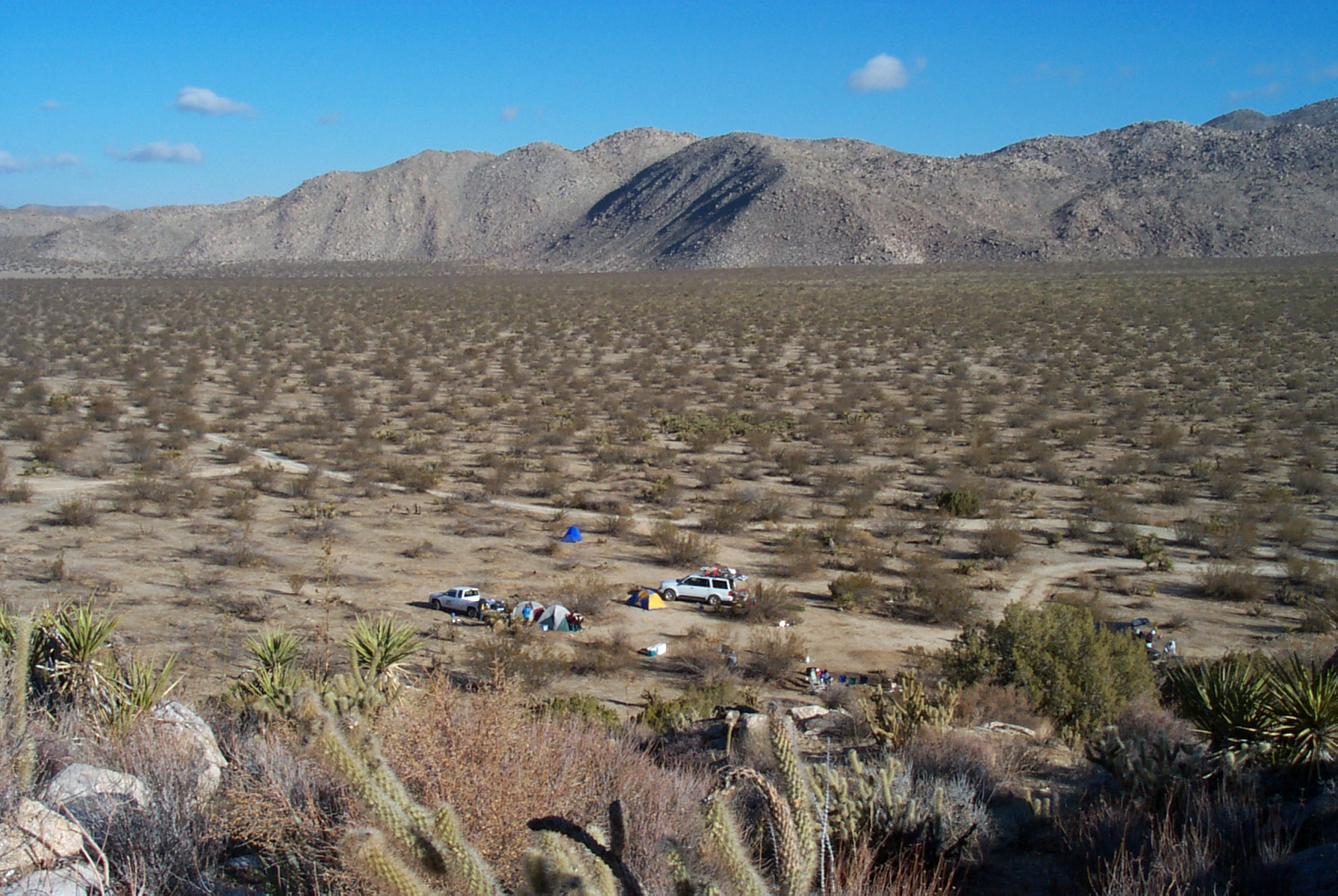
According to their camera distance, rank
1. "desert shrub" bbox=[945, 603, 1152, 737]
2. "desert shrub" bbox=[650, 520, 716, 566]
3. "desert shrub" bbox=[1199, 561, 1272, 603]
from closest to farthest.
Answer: "desert shrub" bbox=[945, 603, 1152, 737], "desert shrub" bbox=[1199, 561, 1272, 603], "desert shrub" bbox=[650, 520, 716, 566]

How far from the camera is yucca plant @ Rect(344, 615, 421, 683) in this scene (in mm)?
9125

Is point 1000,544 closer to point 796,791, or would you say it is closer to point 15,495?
point 796,791

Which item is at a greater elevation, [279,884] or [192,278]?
[192,278]

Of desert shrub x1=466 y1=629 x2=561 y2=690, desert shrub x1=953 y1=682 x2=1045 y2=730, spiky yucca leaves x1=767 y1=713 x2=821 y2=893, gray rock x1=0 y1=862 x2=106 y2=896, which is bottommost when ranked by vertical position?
desert shrub x1=466 y1=629 x2=561 y2=690

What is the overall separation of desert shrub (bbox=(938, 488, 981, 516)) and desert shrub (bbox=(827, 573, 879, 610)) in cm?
468

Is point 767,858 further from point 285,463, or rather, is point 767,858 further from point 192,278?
point 192,278

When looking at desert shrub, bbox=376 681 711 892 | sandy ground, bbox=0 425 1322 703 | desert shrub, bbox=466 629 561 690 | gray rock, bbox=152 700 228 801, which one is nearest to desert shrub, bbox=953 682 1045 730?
sandy ground, bbox=0 425 1322 703

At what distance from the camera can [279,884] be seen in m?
4.93

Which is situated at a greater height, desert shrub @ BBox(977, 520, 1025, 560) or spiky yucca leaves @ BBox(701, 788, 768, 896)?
spiky yucca leaves @ BBox(701, 788, 768, 896)

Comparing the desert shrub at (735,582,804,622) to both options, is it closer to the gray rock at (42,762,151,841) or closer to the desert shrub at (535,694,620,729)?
the desert shrub at (535,694,620,729)

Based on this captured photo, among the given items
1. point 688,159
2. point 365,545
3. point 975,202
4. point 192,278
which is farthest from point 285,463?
point 688,159

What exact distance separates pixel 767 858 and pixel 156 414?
26.6m

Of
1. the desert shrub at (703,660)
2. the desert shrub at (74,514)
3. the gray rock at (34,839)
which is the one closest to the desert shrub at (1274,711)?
the desert shrub at (703,660)

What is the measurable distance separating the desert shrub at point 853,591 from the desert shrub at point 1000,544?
9.33 feet
